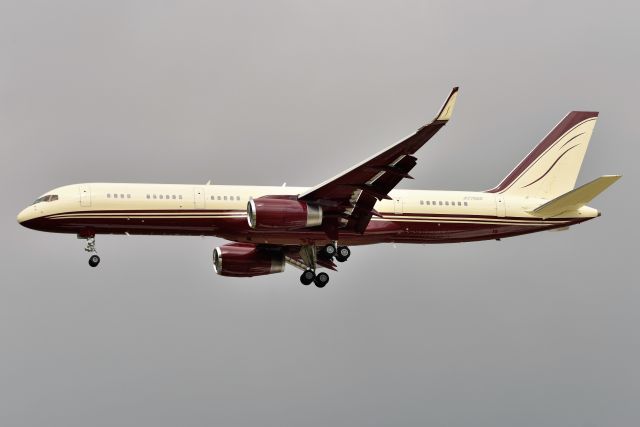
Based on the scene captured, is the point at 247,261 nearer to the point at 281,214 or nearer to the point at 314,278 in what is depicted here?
the point at 314,278

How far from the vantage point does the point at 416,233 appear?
70.0 metres

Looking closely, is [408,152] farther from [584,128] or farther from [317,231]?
[584,128]

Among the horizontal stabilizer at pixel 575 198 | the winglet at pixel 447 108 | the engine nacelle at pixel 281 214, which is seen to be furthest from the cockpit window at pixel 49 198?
the horizontal stabilizer at pixel 575 198

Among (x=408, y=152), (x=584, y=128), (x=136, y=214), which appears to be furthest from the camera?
(x=584, y=128)

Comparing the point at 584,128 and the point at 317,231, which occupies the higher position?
the point at 584,128

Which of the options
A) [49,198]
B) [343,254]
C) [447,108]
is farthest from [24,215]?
[447,108]

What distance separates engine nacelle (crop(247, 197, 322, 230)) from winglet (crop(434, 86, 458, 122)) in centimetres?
1171

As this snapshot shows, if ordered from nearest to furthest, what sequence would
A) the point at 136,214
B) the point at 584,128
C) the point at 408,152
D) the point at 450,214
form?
the point at 408,152, the point at 136,214, the point at 450,214, the point at 584,128

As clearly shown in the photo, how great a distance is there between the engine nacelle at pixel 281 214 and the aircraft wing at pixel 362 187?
2.74 feet

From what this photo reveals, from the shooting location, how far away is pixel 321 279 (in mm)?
71188

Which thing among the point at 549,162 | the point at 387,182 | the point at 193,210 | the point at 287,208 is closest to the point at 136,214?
the point at 193,210

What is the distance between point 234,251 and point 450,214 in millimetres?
12905

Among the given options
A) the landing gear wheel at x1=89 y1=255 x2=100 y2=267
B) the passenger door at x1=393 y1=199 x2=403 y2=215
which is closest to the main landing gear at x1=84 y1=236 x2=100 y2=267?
the landing gear wheel at x1=89 y1=255 x2=100 y2=267

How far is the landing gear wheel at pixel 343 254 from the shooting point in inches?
2726
